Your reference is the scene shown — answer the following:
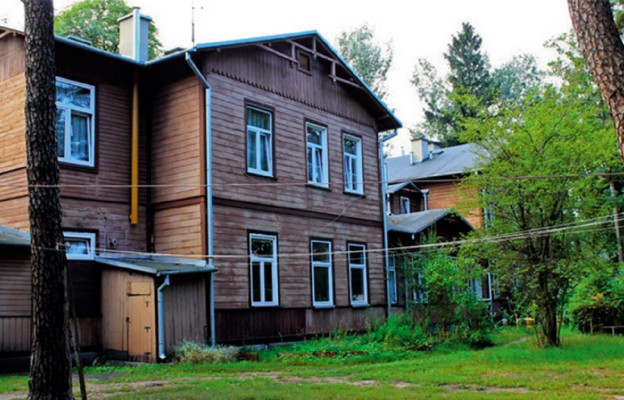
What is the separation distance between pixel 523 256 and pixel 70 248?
A: 990 cm

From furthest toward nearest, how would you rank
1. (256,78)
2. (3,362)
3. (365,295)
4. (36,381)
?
(365,295), (256,78), (3,362), (36,381)

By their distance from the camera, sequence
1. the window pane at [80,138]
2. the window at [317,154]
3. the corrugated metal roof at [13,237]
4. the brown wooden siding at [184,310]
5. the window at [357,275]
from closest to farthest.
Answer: the corrugated metal roof at [13,237]
the brown wooden siding at [184,310]
the window pane at [80,138]
the window at [317,154]
the window at [357,275]

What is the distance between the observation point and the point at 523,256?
50.3 ft

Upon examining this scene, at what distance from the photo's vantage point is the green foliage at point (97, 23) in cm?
3191

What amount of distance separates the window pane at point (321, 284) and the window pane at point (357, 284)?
1.18 metres

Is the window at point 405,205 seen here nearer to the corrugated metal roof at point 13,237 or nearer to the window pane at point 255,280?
the window pane at point 255,280

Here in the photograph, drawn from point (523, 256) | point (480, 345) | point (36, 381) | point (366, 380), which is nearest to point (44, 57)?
point (36, 381)

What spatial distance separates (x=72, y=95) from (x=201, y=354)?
252 inches

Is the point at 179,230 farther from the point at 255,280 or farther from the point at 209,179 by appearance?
the point at 255,280

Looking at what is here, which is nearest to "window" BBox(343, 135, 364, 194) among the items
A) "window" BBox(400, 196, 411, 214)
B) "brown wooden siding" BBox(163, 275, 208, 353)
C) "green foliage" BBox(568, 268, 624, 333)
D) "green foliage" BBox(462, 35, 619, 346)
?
"green foliage" BBox(462, 35, 619, 346)

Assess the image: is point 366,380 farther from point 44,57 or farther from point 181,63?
point 181,63

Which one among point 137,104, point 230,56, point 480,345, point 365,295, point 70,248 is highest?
point 230,56

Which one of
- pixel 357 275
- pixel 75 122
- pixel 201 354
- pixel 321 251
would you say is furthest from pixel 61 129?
pixel 357 275

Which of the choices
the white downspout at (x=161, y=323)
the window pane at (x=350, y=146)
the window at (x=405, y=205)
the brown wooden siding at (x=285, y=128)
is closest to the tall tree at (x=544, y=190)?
the brown wooden siding at (x=285, y=128)
